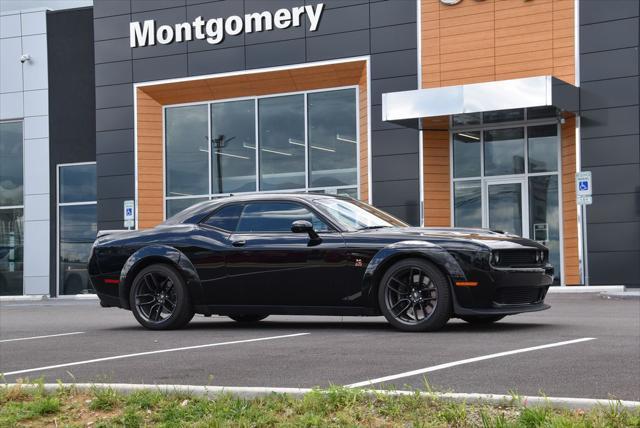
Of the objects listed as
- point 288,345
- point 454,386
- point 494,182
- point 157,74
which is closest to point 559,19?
point 494,182

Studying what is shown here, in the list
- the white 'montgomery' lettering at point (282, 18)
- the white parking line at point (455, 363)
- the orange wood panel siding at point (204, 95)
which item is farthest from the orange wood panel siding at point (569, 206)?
the white parking line at point (455, 363)

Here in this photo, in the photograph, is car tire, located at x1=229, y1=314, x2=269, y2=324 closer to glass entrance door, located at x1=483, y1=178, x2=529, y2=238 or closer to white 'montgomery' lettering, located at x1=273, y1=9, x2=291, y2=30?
glass entrance door, located at x1=483, y1=178, x2=529, y2=238

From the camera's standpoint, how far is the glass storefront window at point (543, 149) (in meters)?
24.1

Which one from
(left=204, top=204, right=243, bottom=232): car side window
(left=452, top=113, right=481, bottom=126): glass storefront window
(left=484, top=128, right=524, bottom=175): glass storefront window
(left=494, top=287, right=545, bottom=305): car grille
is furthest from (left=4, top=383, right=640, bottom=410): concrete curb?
(left=484, top=128, right=524, bottom=175): glass storefront window

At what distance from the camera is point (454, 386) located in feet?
19.5

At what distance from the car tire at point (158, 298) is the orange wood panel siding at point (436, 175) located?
1471cm

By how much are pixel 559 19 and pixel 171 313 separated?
15.4m

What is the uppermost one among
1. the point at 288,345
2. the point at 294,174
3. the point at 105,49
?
the point at 105,49

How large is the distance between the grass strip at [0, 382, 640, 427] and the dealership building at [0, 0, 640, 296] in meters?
16.5

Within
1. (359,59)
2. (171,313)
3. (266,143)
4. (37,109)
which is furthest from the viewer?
(37,109)

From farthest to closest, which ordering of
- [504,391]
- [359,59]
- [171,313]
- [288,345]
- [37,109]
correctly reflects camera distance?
[37,109]
[359,59]
[171,313]
[288,345]
[504,391]

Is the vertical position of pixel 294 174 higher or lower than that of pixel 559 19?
lower

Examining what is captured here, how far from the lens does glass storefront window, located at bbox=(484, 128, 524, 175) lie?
24.4 metres

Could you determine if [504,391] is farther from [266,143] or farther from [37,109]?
[37,109]
